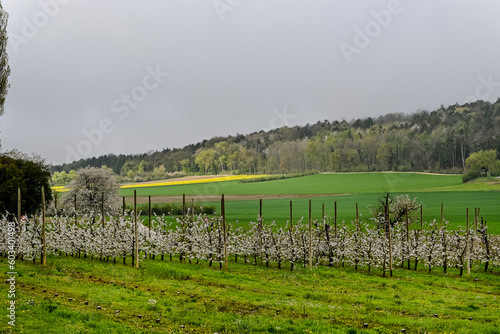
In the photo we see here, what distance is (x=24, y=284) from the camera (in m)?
14.4

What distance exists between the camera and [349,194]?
246ft

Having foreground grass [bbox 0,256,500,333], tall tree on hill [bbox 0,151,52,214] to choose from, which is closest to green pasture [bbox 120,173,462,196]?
tall tree on hill [bbox 0,151,52,214]

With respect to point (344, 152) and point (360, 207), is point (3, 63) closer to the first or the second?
point (360, 207)

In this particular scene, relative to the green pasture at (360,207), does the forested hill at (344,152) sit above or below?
above

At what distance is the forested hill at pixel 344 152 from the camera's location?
10306 cm

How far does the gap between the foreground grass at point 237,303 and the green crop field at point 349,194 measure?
84.1 ft

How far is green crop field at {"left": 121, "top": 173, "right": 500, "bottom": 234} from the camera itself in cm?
5228

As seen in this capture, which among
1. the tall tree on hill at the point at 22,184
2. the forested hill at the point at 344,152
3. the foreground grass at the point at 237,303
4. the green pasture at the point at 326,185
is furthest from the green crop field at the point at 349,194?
the foreground grass at the point at 237,303

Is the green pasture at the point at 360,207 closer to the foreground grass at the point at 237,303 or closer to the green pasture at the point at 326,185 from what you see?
the green pasture at the point at 326,185

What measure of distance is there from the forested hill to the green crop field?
10.1m

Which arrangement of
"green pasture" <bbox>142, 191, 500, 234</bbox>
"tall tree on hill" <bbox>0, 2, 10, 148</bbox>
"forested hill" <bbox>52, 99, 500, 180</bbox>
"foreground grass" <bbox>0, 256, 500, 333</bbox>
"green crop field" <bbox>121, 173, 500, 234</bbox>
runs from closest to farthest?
"foreground grass" <bbox>0, 256, 500, 333</bbox>, "tall tree on hill" <bbox>0, 2, 10, 148</bbox>, "green pasture" <bbox>142, 191, 500, 234</bbox>, "green crop field" <bbox>121, 173, 500, 234</bbox>, "forested hill" <bbox>52, 99, 500, 180</bbox>

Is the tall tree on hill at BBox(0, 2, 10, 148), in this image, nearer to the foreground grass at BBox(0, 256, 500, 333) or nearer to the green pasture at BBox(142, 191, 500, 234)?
the foreground grass at BBox(0, 256, 500, 333)

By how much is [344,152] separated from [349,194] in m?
39.7

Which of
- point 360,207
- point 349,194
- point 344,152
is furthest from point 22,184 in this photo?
point 344,152
